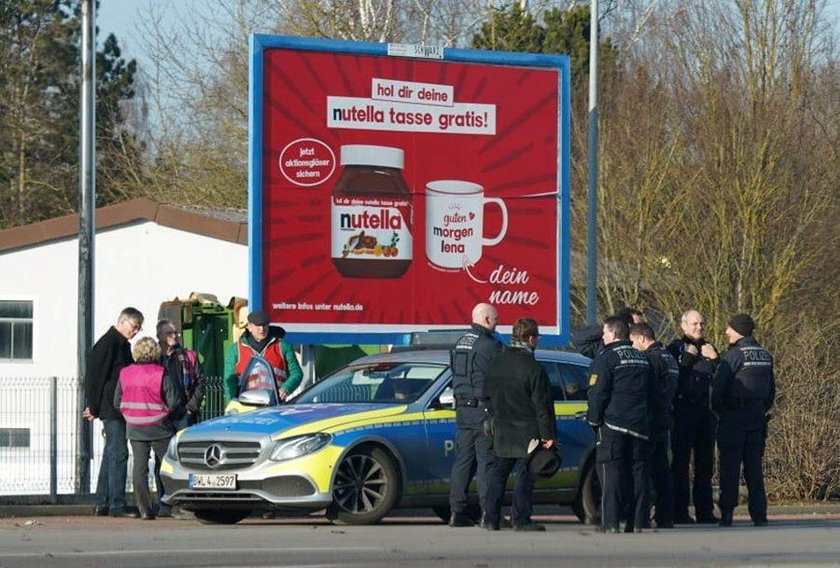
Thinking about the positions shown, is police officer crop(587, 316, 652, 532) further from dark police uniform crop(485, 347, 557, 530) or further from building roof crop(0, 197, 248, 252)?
building roof crop(0, 197, 248, 252)

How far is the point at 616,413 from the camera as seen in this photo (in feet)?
47.1

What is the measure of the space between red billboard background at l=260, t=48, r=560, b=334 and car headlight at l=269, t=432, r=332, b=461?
5.60 meters

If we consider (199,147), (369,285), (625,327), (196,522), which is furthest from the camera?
(199,147)

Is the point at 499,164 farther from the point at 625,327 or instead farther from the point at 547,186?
the point at 625,327

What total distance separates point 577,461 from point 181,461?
346 cm

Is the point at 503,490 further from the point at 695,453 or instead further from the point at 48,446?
the point at 48,446

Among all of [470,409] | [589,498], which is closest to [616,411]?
[470,409]

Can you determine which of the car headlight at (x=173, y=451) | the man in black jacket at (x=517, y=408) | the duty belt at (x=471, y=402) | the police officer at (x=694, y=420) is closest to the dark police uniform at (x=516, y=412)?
the man in black jacket at (x=517, y=408)

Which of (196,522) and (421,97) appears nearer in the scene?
(196,522)

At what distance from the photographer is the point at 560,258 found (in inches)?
856

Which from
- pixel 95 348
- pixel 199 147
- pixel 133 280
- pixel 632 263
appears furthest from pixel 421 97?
pixel 199 147

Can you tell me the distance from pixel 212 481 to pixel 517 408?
2.57m

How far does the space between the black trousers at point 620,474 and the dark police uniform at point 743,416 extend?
1542 mm

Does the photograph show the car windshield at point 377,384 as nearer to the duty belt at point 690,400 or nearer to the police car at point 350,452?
the police car at point 350,452
